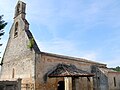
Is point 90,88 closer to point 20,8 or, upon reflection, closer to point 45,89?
point 45,89

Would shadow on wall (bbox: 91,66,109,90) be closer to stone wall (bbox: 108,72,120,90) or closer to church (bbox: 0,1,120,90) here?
church (bbox: 0,1,120,90)

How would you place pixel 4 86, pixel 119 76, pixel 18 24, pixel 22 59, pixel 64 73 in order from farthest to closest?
1. pixel 119 76
2. pixel 18 24
3. pixel 22 59
4. pixel 64 73
5. pixel 4 86

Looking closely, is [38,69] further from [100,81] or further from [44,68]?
[100,81]

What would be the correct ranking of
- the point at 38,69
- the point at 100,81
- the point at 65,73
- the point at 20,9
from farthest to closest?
the point at 100,81, the point at 20,9, the point at 38,69, the point at 65,73

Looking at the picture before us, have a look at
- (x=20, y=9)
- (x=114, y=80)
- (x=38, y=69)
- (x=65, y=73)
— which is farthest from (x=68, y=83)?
(x=20, y=9)

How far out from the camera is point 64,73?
1805 centimetres

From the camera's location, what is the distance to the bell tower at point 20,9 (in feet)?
73.7

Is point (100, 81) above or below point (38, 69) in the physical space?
below

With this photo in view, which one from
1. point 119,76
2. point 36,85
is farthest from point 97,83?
point 36,85

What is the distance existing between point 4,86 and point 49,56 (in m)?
7.24

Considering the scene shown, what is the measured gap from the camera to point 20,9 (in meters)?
22.7

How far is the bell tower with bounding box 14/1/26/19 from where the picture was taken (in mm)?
22453

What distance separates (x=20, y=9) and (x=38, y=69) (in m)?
9.05

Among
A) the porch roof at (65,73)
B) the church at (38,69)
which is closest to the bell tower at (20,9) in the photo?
the church at (38,69)
